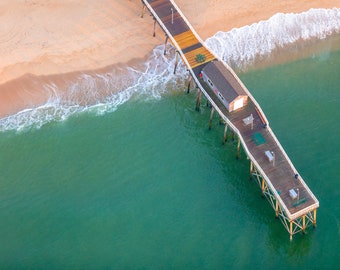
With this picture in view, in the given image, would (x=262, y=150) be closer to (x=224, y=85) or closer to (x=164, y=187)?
(x=224, y=85)

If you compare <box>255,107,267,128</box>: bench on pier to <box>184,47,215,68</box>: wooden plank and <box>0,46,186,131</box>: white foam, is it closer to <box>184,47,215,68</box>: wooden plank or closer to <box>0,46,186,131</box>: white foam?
<box>184,47,215,68</box>: wooden plank

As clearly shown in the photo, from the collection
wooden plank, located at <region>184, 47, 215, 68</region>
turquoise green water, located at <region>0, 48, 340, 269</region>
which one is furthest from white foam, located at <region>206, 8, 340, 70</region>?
wooden plank, located at <region>184, 47, 215, 68</region>

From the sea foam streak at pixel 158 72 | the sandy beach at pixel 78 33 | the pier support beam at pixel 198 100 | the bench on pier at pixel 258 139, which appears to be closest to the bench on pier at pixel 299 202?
the bench on pier at pixel 258 139

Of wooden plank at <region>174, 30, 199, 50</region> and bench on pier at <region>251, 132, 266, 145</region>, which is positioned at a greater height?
wooden plank at <region>174, 30, 199, 50</region>

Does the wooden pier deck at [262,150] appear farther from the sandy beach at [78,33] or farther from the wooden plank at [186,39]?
the sandy beach at [78,33]

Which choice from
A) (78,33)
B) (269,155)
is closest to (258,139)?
(269,155)

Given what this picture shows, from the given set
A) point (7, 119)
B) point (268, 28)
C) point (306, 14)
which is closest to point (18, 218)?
point (7, 119)

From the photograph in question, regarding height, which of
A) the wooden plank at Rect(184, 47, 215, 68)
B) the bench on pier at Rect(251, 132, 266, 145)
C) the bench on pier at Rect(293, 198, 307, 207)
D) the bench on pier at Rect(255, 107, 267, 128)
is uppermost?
the wooden plank at Rect(184, 47, 215, 68)
